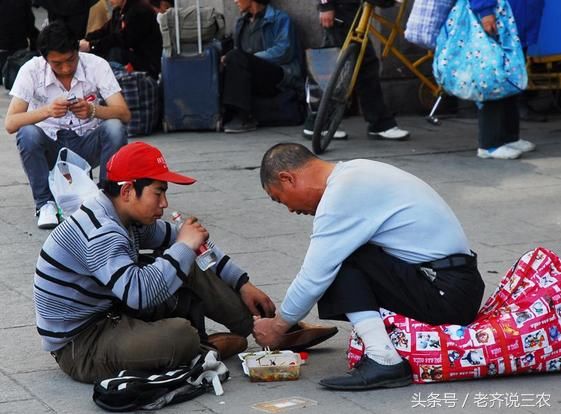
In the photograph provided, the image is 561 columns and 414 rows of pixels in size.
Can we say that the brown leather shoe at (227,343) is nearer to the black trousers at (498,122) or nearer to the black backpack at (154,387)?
the black backpack at (154,387)

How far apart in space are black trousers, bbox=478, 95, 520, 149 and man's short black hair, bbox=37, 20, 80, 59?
9.92 ft

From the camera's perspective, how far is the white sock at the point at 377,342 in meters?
4.26

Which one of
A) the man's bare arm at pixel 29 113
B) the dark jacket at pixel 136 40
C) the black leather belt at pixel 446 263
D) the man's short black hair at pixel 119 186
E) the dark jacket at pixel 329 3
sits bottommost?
the dark jacket at pixel 136 40

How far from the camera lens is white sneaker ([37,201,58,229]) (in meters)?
6.77

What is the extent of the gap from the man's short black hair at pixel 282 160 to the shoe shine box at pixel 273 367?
638 mm

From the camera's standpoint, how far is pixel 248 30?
990cm

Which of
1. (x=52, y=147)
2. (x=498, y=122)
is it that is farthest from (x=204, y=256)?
(x=498, y=122)

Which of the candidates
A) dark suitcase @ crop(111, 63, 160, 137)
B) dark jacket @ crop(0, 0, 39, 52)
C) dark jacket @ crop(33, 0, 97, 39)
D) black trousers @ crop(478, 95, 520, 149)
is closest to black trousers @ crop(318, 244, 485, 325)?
black trousers @ crop(478, 95, 520, 149)

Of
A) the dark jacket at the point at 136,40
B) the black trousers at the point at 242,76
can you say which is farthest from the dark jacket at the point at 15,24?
the black trousers at the point at 242,76

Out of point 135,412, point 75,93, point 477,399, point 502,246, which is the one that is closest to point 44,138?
point 75,93

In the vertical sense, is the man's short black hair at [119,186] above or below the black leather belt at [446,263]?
above

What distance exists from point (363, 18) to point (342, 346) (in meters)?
4.17

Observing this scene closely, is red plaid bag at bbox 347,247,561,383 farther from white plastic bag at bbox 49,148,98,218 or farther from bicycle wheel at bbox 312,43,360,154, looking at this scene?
bicycle wheel at bbox 312,43,360,154

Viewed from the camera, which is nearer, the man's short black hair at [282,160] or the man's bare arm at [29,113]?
the man's short black hair at [282,160]
